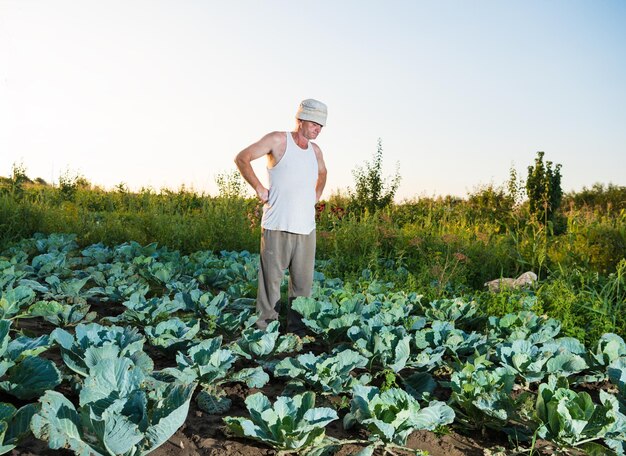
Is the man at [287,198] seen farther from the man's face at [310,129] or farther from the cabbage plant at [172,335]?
the cabbage plant at [172,335]

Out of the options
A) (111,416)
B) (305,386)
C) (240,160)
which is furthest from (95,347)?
(240,160)

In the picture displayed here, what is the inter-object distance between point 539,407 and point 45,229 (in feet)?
26.7

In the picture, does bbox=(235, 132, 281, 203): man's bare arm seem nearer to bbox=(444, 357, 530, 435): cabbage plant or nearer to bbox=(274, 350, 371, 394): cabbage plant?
bbox=(274, 350, 371, 394): cabbage plant

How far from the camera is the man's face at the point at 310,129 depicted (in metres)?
4.23

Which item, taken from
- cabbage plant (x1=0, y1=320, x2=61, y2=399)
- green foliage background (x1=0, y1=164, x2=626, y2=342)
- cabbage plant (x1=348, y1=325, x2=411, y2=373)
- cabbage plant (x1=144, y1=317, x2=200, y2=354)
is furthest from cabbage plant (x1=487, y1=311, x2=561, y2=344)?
cabbage plant (x1=0, y1=320, x2=61, y2=399)

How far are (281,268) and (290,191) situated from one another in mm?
583

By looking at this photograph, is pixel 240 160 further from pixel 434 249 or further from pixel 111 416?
pixel 434 249

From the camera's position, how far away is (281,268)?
14.4 feet

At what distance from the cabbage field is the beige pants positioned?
20 centimetres

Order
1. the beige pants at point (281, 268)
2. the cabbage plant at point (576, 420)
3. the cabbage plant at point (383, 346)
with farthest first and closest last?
1. the beige pants at point (281, 268)
2. the cabbage plant at point (383, 346)
3. the cabbage plant at point (576, 420)

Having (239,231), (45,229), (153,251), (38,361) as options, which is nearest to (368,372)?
(38,361)

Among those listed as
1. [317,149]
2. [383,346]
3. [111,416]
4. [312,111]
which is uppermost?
[312,111]

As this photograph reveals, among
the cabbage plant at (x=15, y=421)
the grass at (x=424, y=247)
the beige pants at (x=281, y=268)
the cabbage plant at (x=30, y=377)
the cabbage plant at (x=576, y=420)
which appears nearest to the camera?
the cabbage plant at (x=15, y=421)

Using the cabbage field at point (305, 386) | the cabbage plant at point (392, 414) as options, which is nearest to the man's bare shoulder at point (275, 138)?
the cabbage field at point (305, 386)
